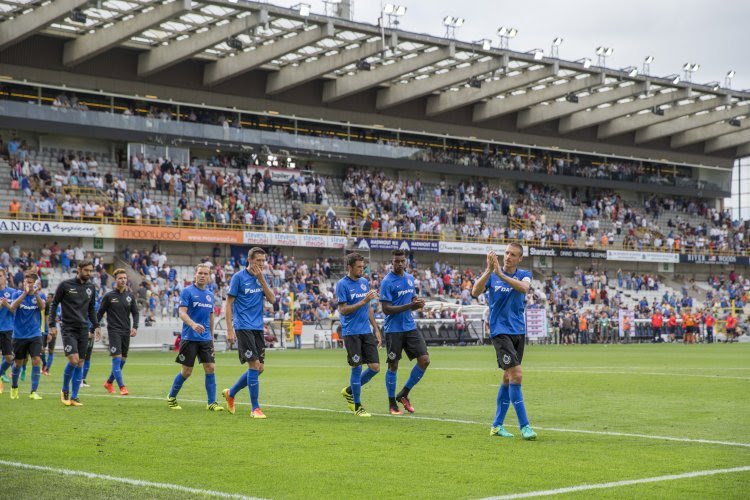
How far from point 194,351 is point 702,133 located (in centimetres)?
6310

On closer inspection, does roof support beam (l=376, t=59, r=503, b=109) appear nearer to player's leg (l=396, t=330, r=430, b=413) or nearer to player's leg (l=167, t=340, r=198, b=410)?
player's leg (l=396, t=330, r=430, b=413)

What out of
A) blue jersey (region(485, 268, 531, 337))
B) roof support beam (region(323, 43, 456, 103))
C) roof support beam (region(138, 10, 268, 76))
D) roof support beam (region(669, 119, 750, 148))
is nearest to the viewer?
blue jersey (region(485, 268, 531, 337))

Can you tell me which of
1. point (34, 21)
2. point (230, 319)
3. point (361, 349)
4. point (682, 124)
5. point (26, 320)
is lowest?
point (361, 349)

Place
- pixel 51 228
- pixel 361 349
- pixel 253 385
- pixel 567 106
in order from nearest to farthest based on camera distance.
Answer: pixel 253 385
pixel 361 349
pixel 51 228
pixel 567 106

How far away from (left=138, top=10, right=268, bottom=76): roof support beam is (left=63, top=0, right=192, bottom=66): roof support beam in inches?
124

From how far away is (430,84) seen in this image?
54.6m

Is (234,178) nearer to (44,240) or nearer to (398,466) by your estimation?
(44,240)

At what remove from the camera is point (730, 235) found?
236 ft

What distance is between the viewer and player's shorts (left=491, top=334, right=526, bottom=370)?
1030cm

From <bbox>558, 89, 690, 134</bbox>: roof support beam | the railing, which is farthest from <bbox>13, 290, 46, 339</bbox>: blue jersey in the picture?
<bbox>558, 89, 690, 134</bbox>: roof support beam

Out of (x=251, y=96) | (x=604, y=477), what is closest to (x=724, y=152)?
(x=251, y=96)

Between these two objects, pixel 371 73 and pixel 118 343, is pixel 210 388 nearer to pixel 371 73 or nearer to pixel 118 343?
pixel 118 343

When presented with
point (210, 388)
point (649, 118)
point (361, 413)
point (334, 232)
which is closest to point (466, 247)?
point (334, 232)

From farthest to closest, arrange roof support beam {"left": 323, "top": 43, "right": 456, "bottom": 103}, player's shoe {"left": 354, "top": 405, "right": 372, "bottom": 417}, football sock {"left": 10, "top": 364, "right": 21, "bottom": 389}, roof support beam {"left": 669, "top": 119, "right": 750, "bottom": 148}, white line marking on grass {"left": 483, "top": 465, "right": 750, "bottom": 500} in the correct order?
roof support beam {"left": 669, "top": 119, "right": 750, "bottom": 148}
roof support beam {"left": 323, "top": 43, "right": 456, "bottom": 103}
football sock {"left": 10, "top": 364, "right": 21, "bottom": 389}
player's shoe {"left": 354, "top": 405, "right": 372, "bottom": 417}
white line marking on grass {"left": 483, "top": 465, "right": 750, "bottom": 500}
